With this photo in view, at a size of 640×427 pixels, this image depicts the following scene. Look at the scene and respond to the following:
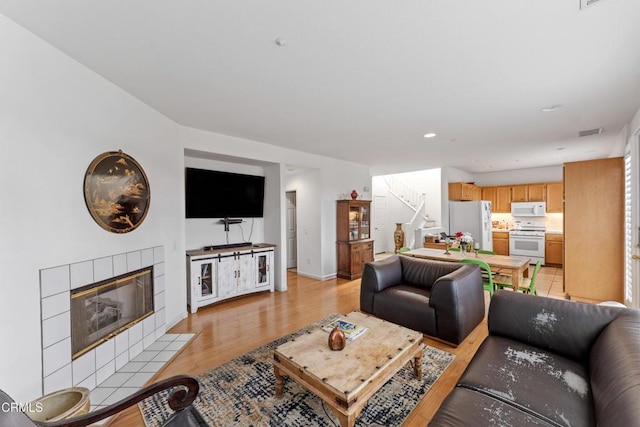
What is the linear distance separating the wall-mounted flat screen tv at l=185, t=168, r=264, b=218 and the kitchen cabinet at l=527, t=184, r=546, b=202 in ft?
22.6

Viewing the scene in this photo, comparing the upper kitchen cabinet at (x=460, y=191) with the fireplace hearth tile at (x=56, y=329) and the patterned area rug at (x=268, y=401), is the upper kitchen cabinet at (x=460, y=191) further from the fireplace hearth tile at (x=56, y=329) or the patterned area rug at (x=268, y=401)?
the fireplace hearth tile at (x=56, y=329)

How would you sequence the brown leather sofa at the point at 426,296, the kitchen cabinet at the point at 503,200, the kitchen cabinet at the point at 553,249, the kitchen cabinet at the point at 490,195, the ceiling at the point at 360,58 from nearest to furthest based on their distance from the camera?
the ceiling at the point at 360,58
the brown leather sofa at the point at 426,296
the kitchen cabinet at the point at 553,249
the kitchen cabinet at the point at 503,200
the kitchen cabinet at the point at 490,195

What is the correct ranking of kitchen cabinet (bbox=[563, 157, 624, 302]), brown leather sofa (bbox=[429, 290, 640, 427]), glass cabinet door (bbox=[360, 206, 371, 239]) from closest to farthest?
brown leather sofa (bbox=[429, 290, 640, 427]), kitchen cabinet (bbox=[563, 157, 624, 302]), glass cabinet door (bbox=[360, 206, 371, 239])

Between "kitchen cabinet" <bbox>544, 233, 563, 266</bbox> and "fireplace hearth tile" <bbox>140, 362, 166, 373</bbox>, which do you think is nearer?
"fireplace hearth tile" <bbox>140, 362, 166, 373</bbox>

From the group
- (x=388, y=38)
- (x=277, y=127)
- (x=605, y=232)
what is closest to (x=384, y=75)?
(x=388, y=38)

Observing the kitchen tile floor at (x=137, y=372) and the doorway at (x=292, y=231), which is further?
the doorway at (x=292, y=231)

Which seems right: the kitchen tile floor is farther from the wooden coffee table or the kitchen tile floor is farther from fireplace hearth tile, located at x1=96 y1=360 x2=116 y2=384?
the wooden coffee table

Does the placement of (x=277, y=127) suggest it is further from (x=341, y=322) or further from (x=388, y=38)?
(x=341, y=322)

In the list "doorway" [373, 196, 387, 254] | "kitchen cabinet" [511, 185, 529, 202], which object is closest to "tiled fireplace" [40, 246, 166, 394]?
"doorway" [373, 196, 387, 254]

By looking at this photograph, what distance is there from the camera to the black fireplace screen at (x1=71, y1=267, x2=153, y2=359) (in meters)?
2.04

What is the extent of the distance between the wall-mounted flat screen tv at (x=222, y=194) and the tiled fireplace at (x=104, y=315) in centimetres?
111

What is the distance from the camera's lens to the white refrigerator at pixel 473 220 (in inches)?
249

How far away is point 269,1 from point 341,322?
2.34 m

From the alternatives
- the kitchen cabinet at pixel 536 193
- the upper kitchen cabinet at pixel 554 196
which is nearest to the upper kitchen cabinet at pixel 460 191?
the kitchen cabinet at pixel 536 193
